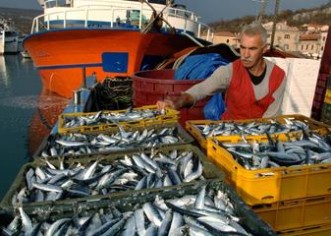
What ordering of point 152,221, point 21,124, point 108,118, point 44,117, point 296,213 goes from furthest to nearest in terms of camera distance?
point 44,117, point 21,124, point 108,118, point 296,213, point 152,221

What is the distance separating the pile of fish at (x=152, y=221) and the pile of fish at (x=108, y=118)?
2.20 m

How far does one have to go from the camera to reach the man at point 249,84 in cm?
383

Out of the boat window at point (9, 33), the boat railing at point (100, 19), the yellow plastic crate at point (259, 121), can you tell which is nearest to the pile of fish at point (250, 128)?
the yellow plastic crate at point (259, 121)

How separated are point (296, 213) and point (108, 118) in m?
2.76

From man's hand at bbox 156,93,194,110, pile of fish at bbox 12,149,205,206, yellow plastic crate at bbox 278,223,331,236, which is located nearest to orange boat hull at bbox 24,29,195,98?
man's hand at bbox 156,93,194,110

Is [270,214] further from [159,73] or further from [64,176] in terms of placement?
[159,73]

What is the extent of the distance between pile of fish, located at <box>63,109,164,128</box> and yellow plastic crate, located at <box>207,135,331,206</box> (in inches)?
84.9

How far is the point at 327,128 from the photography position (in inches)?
145

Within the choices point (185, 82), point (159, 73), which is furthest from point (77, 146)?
point (159, 73)

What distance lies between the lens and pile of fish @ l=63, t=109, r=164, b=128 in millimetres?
4484

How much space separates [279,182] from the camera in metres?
2.45

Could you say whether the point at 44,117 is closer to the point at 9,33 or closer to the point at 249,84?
the point at 249,84

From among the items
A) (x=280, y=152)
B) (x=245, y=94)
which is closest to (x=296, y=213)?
(x=280, y=152)

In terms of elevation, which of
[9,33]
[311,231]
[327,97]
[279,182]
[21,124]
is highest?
[327,97]
